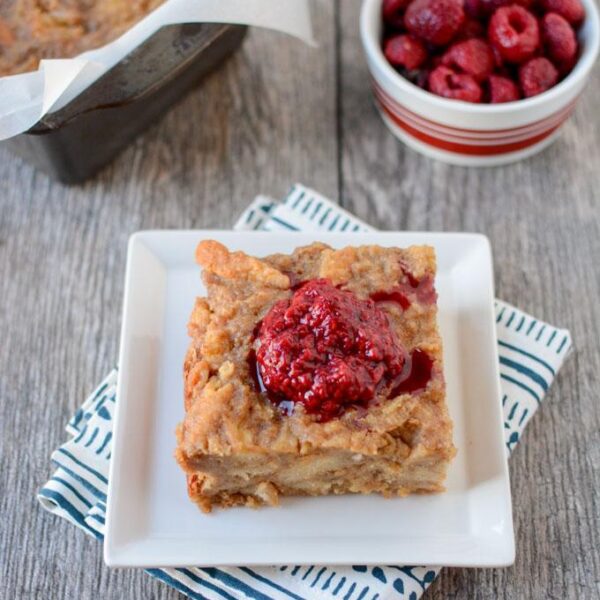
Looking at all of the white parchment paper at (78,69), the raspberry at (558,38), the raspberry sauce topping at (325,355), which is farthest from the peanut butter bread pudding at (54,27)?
the raspberry at (558,38)

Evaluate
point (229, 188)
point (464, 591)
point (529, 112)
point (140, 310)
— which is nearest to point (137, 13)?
point (229, 188)

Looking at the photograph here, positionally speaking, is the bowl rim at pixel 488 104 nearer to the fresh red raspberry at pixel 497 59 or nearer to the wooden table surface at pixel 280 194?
the fresh red raspberry at pixel 497 59

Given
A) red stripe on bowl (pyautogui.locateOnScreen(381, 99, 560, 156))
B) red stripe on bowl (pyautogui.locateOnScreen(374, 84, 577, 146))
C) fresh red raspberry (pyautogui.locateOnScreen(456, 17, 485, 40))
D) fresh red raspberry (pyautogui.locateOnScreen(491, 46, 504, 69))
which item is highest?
fresh red raspberry (pyautogui.locateOnScreen(456, 17, 485, 40))

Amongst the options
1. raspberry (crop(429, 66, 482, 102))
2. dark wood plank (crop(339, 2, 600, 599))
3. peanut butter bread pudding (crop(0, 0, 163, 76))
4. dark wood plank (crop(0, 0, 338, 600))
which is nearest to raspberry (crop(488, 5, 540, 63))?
raspberry (crop(429, 66, 482, 102))

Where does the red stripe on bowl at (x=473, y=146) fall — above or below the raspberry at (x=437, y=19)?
below

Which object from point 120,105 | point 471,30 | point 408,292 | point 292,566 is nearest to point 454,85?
point 471,30

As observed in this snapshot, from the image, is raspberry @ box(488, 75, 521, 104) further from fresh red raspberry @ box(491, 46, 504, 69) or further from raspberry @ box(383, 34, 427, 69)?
raspberry @ box(383, 34, 427, 69)

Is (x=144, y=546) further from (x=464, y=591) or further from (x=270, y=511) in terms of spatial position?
(x=464, y=591)
